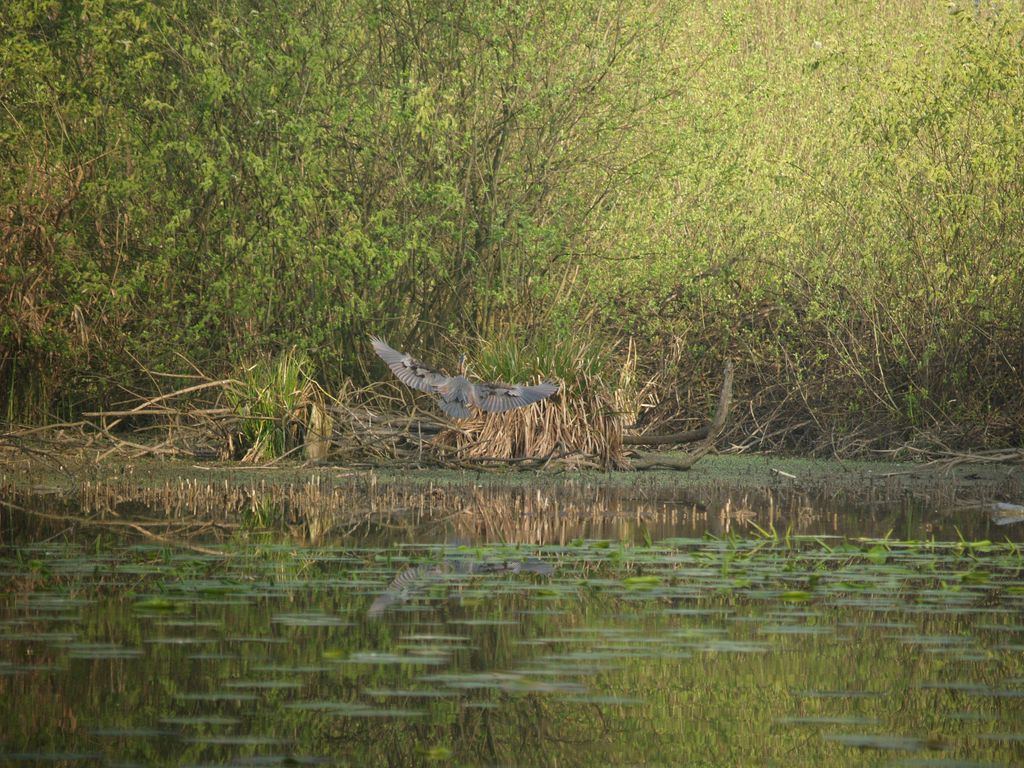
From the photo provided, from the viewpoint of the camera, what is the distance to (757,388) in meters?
16.9

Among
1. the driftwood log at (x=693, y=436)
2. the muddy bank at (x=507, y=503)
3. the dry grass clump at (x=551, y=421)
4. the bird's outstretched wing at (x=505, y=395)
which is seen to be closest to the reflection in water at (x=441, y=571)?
the muddy bank at (x=507, y=503)

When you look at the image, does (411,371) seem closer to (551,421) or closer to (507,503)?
(551,421)

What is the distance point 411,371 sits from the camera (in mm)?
12992

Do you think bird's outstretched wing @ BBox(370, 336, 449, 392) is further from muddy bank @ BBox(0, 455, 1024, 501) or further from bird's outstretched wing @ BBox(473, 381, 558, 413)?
muddy bank @ BBox(0, 455, 1024, 501)

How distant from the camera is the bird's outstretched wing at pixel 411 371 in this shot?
12.9 m

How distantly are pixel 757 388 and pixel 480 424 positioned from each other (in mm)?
3986

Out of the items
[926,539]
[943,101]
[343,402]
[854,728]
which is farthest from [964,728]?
[943,101]

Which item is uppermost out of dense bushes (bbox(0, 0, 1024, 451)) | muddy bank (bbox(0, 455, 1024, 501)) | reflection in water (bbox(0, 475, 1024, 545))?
dense bushes (bbox(0, 0, 1024, 451))

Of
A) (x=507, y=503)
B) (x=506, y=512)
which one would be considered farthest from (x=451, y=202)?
(x=506, y=512)

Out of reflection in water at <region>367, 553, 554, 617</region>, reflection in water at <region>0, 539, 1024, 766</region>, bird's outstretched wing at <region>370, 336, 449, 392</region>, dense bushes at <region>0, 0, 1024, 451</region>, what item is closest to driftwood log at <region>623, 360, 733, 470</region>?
dense bushes at <region>0, 0, 1024, 451</region>

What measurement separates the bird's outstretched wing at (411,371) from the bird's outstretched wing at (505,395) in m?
0.31

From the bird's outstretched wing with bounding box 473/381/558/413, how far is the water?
371 cm

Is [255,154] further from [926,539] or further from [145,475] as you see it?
[926,539]

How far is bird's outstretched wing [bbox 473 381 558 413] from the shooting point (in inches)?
507
